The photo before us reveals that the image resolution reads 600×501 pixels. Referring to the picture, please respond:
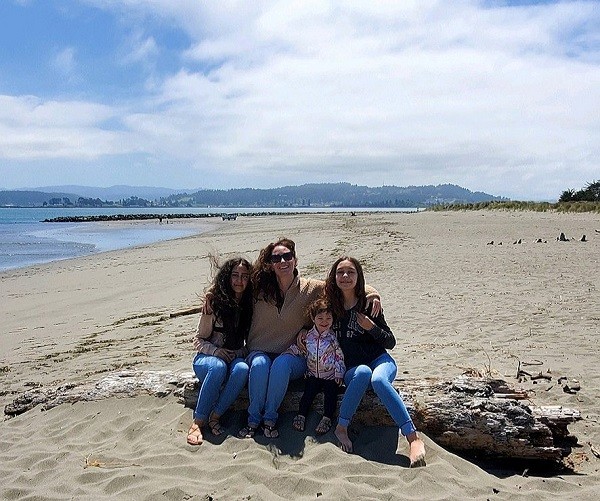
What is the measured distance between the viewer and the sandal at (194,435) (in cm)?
482

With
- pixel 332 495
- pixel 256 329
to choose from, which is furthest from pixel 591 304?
pixel 332 495

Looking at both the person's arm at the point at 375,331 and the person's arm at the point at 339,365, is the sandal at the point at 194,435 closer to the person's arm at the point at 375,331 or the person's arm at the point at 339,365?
the person's arm at the point at 339,365

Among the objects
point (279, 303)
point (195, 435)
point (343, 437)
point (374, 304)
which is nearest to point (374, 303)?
point (374, 304)

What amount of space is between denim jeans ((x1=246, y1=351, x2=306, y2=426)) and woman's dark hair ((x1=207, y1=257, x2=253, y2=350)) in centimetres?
43

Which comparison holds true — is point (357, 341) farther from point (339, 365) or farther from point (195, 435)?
point (195, 435)

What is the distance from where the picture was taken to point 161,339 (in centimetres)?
884

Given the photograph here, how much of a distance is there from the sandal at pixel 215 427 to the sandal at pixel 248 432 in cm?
19

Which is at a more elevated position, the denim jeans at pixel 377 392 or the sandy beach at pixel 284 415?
the denim jeans at pixel 377 392

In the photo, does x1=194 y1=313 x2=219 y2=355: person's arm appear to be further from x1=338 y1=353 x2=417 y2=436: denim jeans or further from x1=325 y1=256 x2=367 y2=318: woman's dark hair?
x1=338 y1=353 x2=417 y2=436: denim jeans

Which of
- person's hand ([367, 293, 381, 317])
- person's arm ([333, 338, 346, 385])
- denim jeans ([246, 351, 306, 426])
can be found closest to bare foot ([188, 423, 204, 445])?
denim jeans ([246, 351, 306, 426])

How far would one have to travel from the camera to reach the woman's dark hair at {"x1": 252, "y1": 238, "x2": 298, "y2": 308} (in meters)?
5.43

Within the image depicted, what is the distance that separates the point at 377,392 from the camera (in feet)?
15.6

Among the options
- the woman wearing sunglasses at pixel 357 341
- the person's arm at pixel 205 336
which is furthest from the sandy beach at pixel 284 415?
the person's arm at pixel 205 336

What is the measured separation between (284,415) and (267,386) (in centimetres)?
35
